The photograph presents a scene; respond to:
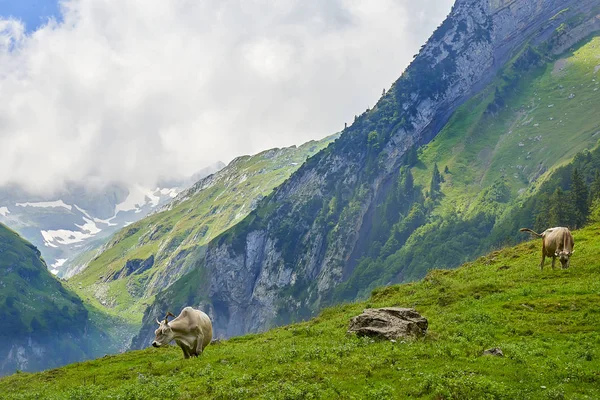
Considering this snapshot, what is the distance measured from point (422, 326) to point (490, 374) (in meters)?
8.12

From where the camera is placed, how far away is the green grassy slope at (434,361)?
61.6 ft

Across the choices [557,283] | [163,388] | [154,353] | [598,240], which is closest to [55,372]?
[154,353]

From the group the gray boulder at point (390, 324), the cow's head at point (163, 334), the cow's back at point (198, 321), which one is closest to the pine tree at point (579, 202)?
the gray boulder at point (390, 324)

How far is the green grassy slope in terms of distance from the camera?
1877 cm

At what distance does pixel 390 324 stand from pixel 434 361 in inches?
234

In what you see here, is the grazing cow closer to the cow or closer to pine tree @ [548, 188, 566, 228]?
the cow

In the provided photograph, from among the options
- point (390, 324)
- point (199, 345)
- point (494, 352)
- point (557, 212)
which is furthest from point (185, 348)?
point (557, 212)

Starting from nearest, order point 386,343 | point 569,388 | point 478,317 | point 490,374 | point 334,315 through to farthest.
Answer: point 569,388 → point 490,374 → point 386,343 → point 478,317 → point 334,315

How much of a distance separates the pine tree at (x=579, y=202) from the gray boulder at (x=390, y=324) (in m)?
121

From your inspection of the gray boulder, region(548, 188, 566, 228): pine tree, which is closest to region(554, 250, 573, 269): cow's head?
the gray boulder

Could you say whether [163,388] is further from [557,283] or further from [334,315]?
[557,283]

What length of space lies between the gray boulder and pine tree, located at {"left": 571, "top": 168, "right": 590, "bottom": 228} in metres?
121

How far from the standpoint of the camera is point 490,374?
19844 millimetres

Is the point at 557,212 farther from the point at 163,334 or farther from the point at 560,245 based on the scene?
the point at 163,334
